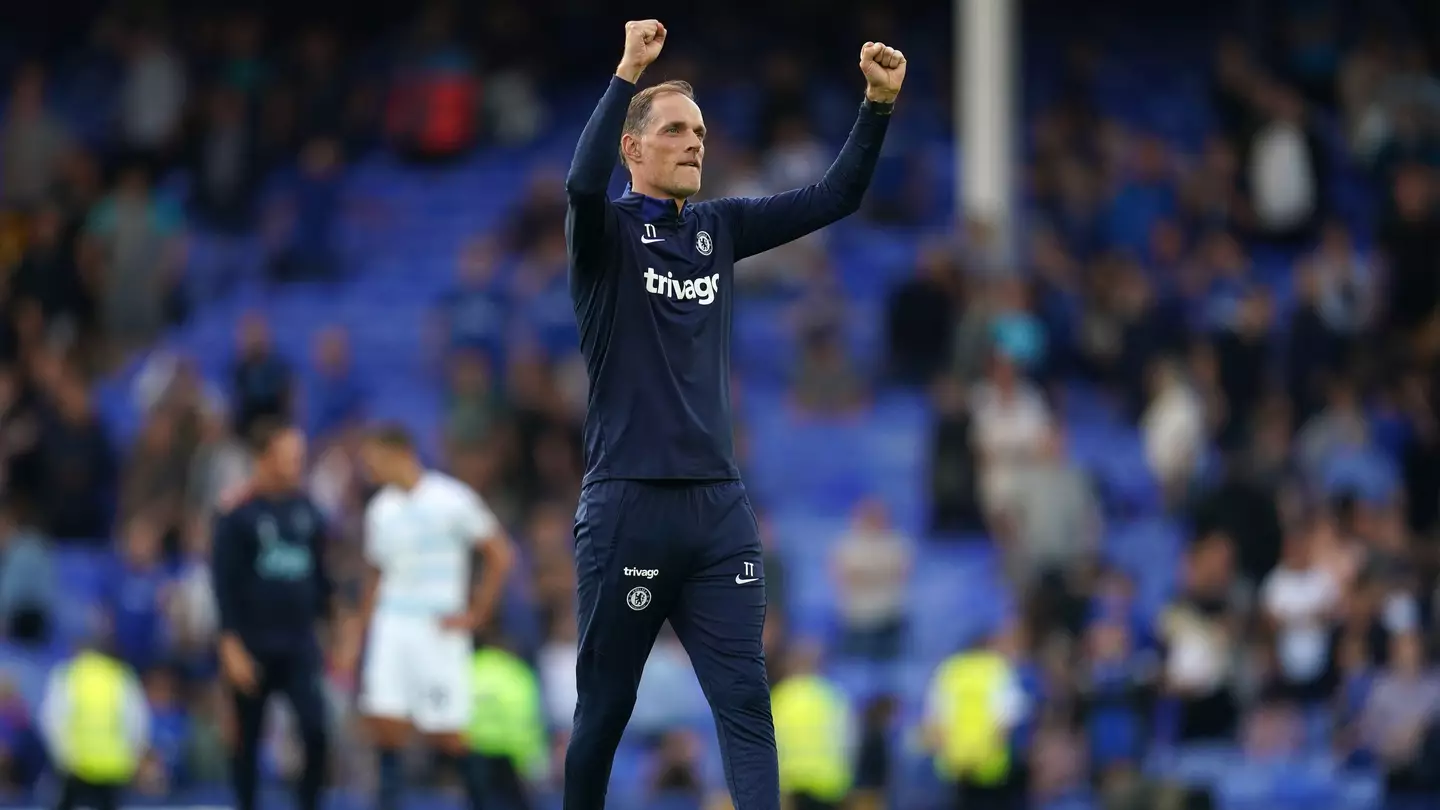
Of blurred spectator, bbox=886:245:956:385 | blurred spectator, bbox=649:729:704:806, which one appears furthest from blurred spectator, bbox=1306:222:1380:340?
blurred spectator, bbox=649:729:704:806

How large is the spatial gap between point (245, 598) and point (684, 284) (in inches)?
230

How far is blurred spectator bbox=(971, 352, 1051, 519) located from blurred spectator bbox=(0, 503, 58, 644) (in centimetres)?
721

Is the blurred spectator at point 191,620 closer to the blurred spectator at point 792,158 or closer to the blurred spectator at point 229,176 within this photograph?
the blurred spectator at point 229,176

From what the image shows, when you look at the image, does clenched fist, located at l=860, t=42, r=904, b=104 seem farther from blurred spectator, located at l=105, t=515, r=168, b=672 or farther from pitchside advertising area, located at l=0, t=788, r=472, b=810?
blurred spectator, located at l=105, t=515, r=168, b=672

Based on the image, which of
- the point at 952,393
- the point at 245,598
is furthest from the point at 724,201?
the point at 952,393

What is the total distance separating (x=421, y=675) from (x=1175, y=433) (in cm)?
758

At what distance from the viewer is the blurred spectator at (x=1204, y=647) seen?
649 inches

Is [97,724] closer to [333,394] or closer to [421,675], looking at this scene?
[421,675]

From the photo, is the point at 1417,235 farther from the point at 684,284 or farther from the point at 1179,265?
the point at 684,284

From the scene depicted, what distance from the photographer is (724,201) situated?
305 inches

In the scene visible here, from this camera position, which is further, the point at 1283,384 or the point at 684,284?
the point at 1283,384

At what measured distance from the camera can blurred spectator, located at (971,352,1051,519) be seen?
18.3 meters

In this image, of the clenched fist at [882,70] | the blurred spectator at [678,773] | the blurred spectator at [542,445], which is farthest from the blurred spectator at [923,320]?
the clenched fist at [882,70]

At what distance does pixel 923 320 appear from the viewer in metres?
19.9
